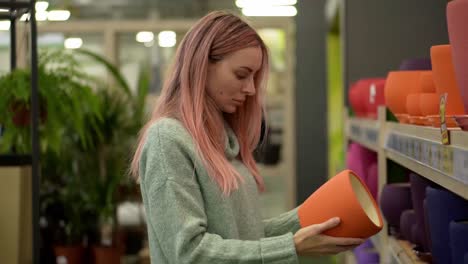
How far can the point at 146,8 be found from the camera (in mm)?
9836

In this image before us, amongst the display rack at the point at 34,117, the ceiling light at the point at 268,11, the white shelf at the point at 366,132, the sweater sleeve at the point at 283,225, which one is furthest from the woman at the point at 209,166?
the ceiling light at the point at 268,11

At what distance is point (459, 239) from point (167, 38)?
6330mm

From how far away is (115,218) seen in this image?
19.5 feet

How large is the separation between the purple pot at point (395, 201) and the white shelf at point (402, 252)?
72 mm

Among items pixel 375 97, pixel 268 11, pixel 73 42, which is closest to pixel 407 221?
pixel 375 97

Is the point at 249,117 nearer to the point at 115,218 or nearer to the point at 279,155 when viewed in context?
the point at 115,218

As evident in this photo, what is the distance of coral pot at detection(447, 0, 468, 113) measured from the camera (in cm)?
139

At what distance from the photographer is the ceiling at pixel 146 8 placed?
958 centimetres

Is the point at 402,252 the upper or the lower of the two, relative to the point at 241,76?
lower

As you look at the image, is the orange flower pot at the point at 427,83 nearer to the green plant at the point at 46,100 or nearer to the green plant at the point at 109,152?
the green plant at the point at 46,100

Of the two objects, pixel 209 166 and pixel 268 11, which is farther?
pixel 268 11

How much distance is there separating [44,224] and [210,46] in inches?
187

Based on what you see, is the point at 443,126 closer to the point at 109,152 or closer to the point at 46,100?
the point at 46,100

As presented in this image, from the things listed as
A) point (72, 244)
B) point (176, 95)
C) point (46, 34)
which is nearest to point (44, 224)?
point (72, 244)
